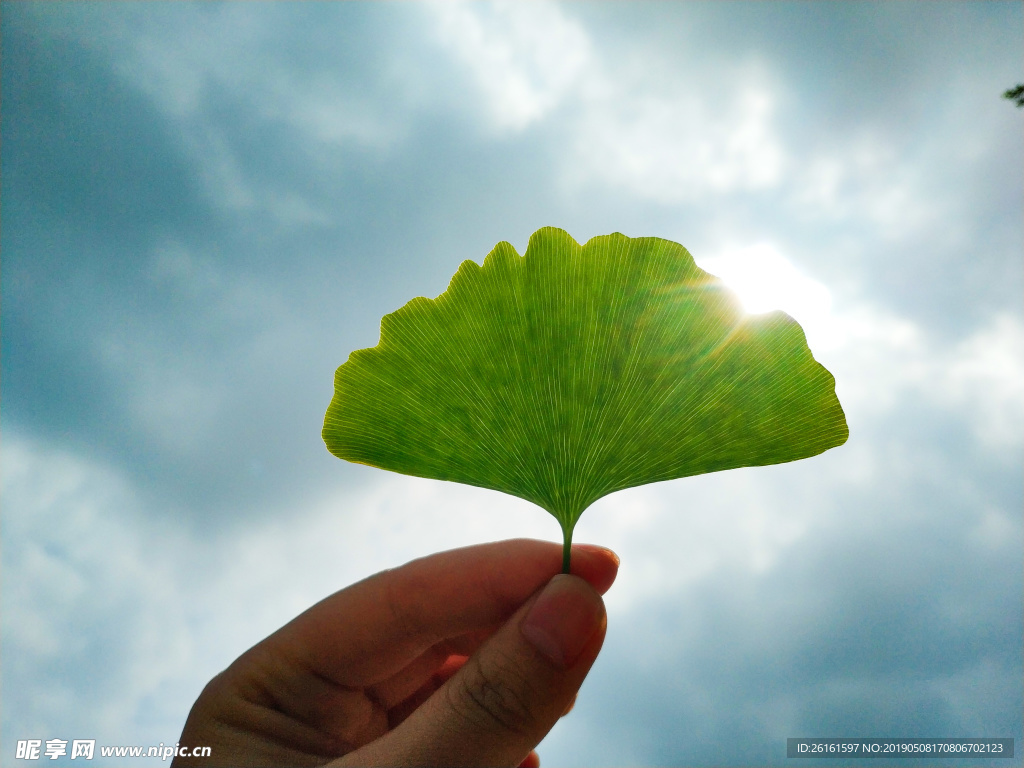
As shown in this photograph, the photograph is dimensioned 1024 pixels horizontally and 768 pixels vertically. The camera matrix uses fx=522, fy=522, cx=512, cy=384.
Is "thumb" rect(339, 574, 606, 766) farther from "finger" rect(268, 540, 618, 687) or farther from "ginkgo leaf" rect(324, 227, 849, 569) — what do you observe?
"finger" rect(268, 540, 618, 687)

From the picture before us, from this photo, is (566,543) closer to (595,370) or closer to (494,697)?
(494,697)

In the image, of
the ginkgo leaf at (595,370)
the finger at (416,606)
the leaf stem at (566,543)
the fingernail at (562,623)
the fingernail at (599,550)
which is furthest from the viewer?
the fingernail at (599,550)

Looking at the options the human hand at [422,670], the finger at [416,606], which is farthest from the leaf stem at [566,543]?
the finger at [416,606]

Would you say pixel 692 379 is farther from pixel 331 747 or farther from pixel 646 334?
pixel 331 747

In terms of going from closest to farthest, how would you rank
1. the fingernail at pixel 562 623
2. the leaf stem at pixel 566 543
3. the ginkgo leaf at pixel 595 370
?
the ginkgo leaf at pixel 595 370 < the fingernail at pixel 562 623 < the leaf stem at pixel 566 543

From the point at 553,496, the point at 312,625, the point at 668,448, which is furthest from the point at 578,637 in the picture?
the point at 312,625

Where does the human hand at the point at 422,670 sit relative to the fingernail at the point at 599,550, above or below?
below

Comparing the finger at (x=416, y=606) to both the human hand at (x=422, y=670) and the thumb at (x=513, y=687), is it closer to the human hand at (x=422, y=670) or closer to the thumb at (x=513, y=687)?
the human hand at (x=422, y=670)

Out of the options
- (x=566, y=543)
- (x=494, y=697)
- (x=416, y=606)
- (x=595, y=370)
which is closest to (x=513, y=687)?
(x=494, y=697)
